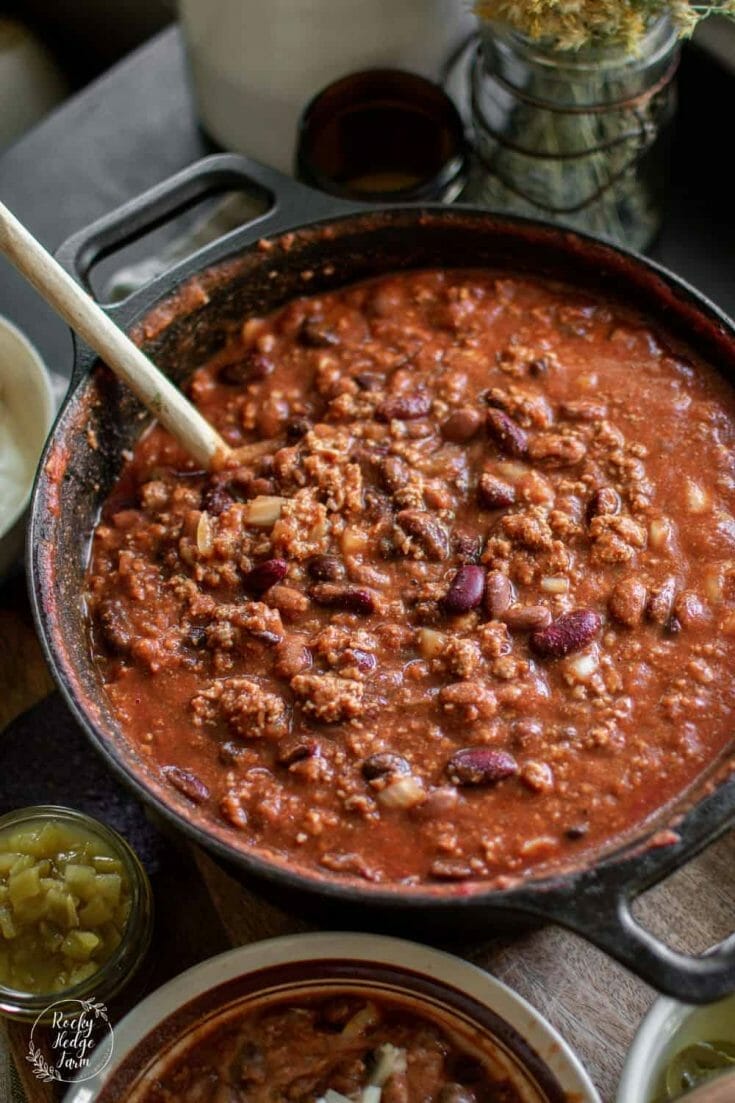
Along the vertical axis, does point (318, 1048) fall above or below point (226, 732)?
below

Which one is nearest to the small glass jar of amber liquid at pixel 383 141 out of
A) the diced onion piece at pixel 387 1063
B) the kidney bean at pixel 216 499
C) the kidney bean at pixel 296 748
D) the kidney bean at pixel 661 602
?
the kidney bean at pixel 216 499

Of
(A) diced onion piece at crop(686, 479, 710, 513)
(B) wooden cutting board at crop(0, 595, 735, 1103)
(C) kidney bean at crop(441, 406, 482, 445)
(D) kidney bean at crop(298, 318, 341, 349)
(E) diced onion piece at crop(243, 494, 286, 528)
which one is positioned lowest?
(B) wooden cutting board at crop(0, 595, 735, 1103)

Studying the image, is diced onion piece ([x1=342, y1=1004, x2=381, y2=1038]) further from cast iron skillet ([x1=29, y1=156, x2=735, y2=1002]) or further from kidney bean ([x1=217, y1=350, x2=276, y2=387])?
kidney bean ([x1=217, y1=350, x2=276, y2=387])

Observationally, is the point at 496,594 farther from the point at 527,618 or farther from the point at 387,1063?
the point at 387,1063

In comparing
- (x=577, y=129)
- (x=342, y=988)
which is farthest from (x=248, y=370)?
(x=342, y=988)

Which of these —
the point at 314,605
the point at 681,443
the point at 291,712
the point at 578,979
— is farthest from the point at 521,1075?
the point at 681,443

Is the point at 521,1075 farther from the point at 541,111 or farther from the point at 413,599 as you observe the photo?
the point at 541,111

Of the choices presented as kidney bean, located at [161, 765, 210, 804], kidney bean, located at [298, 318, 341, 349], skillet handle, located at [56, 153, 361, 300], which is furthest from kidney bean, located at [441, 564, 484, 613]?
skillet handle, located at [56, 153, 361, 300]
